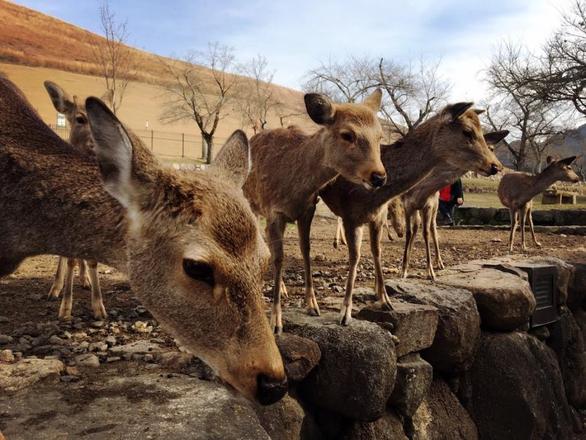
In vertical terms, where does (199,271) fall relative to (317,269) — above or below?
above

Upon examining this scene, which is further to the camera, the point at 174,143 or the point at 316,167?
the point at 174,143

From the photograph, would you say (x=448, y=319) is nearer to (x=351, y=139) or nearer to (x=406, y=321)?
(x=406, y=321)

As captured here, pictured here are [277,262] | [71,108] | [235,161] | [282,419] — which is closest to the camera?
[235,161]

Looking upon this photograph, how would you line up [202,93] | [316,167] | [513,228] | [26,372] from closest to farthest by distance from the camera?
1. [26,372]
2. [316,167]
3. [513,228]
4. [202,93]

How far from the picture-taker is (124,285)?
6.16 meters

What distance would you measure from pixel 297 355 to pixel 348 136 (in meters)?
1.99

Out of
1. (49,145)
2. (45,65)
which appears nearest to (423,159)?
(49,145)

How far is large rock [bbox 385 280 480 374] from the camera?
5664 mm

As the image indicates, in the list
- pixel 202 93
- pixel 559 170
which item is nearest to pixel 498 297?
pixel 559 170

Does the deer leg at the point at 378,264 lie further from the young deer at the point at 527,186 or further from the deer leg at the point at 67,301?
the young deer at the point at 527,186

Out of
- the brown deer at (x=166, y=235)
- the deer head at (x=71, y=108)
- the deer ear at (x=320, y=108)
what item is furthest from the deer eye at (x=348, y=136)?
the deer head at (x=71, y=108)

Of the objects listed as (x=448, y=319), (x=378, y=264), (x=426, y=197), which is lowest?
(x=448, y=319)

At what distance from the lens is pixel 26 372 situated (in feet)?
10.6

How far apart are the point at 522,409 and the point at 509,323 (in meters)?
1.11
